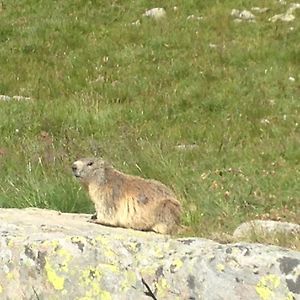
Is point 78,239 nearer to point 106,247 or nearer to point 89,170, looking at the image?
point 106,247

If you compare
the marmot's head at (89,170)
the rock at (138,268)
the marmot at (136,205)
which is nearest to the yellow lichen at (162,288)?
the rock at (138,268)

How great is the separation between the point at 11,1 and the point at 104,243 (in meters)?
16.8

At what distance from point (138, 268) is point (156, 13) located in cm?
1510

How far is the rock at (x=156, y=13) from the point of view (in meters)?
18.8

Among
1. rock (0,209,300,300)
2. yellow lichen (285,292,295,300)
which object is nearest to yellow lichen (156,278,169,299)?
rock (0,209,300,300)

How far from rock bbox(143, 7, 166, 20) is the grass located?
0.69 feet

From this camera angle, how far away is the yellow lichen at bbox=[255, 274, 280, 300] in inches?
161

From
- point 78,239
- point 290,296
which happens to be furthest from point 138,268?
point 290,296

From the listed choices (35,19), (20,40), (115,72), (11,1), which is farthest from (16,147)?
(11,1)

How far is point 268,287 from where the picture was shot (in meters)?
4.10

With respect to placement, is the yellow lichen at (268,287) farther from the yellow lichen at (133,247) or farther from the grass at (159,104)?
the grass at (159,104)

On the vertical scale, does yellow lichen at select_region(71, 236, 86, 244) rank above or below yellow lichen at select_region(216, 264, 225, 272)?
below

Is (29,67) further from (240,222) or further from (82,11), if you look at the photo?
(240,222)

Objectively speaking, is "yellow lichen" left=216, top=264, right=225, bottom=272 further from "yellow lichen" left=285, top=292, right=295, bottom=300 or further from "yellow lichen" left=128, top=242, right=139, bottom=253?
"yellow lichen" left=128, top=242, right=139, bottom=253
